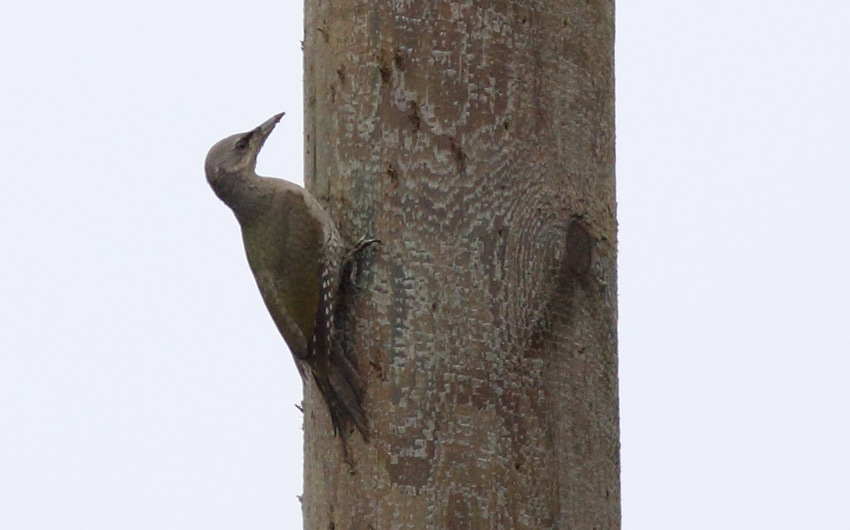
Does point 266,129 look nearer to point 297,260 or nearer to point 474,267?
point 297,260

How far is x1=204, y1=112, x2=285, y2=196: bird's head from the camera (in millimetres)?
2889

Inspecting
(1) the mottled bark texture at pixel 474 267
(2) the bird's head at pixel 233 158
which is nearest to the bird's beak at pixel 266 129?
(2) the bird's head at pixel 233 158

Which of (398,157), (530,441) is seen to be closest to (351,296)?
(398,157)

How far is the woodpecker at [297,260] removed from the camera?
2537mm

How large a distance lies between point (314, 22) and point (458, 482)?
0.97 meters

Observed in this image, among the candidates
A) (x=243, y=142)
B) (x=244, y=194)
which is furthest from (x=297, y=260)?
(x=243, y=142)

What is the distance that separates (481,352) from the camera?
2.44 metres

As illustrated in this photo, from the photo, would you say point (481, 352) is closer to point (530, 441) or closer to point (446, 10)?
point (530, 441)

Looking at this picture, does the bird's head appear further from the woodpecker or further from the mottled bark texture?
the mottled bark texture

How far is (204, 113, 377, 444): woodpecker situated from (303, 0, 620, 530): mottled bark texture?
0.04m

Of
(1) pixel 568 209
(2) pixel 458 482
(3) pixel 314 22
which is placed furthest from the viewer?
(3) pixel 314 22

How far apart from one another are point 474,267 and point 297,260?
1.34 ft

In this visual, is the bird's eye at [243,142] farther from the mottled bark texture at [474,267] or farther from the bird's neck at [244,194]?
the mottled bark texture at [474,267]

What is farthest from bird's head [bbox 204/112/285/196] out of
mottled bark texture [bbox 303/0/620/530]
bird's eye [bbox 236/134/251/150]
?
mottled bark texture [bbox 303/0/620/530]
